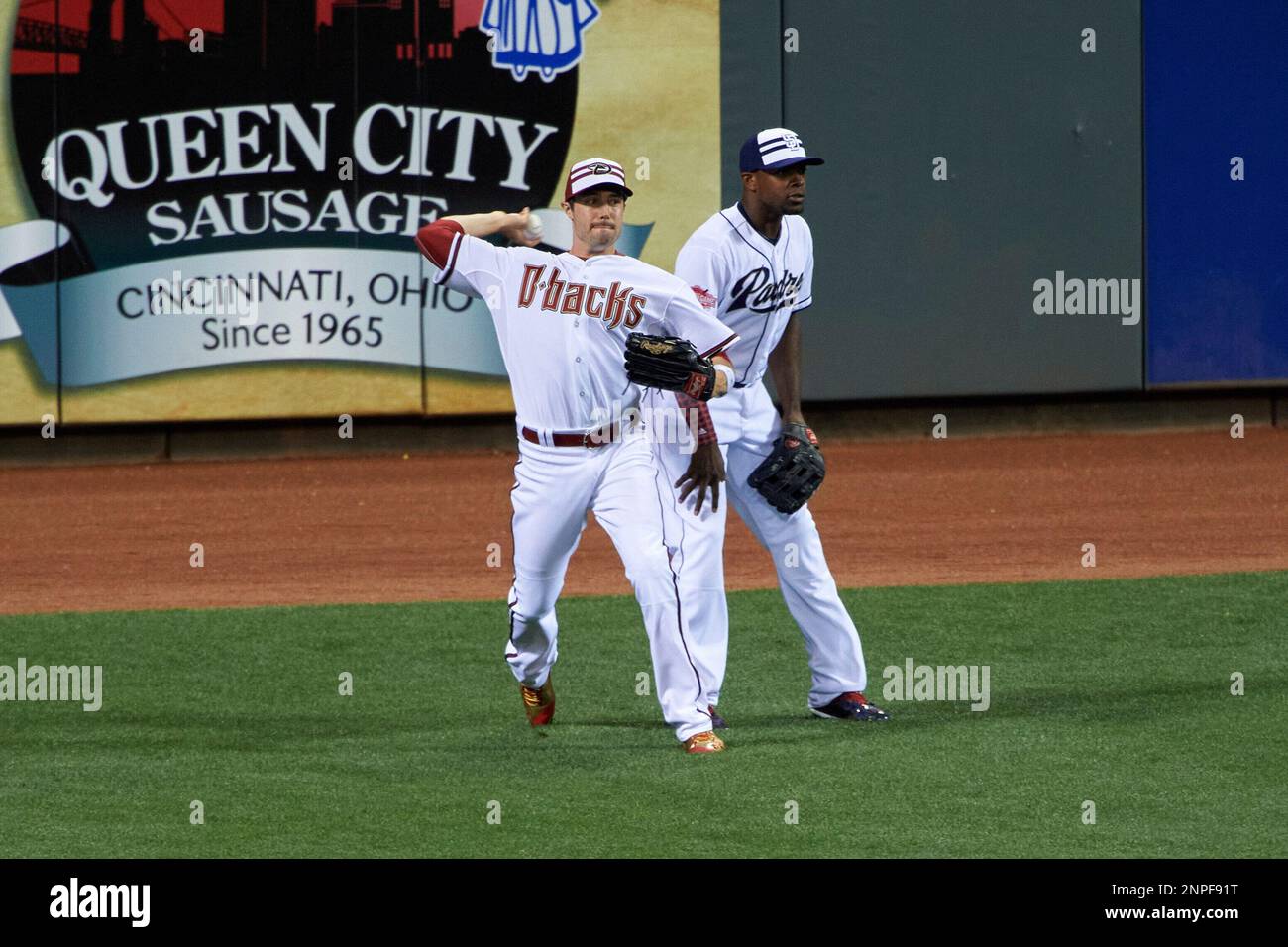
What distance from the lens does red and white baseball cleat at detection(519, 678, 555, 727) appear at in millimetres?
7391

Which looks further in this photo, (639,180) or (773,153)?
(639,180)

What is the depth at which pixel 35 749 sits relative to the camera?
7113mm

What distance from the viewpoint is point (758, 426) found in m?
7.46

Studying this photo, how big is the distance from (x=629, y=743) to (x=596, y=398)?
3.86 feet

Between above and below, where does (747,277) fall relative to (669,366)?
above

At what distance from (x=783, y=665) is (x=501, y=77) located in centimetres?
905

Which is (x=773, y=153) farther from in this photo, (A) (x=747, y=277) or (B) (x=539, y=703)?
(B) (x=539, y=703)

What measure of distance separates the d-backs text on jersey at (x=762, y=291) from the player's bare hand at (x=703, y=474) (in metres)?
0.58

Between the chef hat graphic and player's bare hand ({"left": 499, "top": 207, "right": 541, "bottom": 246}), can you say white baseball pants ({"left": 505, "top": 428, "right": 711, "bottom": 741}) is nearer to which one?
player's bare hand ({"left": 499, "top": 207, "right": 541, "bottom": 246})

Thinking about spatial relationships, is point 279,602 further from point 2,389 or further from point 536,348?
point 2,389

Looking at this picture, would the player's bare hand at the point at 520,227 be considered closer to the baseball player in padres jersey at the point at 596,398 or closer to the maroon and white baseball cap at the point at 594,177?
the baseball player in padres jersey at the point at 596,398

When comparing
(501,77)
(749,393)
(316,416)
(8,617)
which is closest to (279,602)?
(8,617)

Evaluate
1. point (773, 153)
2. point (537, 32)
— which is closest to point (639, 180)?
point (537, 32)

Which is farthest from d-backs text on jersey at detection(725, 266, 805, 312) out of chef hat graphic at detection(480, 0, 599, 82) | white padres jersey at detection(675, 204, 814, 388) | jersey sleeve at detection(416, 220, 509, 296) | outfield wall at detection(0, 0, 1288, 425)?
chef hat graphic at detection(480, 0, 599, 82)
